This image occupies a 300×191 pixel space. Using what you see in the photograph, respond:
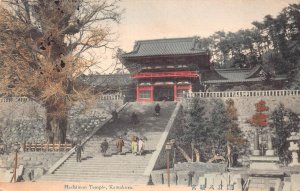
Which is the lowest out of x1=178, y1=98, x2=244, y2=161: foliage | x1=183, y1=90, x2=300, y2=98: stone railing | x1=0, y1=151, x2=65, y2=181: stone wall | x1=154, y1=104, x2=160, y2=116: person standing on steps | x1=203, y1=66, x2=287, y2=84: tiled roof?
x1=0, y1=151, x2=65, y2=181: stone wall

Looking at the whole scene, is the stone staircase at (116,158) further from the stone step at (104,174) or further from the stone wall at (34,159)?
the stone wall at (34,159)

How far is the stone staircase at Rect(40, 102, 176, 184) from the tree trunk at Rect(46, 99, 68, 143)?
0.95 m

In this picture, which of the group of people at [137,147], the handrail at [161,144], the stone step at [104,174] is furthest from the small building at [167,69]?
the stone step at [104,174]

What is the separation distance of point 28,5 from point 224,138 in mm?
8307

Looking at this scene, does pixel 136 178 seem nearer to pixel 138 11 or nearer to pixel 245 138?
pixel 138 11

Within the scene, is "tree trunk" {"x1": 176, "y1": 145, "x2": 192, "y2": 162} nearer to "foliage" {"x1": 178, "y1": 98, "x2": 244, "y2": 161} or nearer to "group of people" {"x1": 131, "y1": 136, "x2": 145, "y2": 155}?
"foliage" {"x1": 178, "y1": 98, "x2": 244, "y2": 161}

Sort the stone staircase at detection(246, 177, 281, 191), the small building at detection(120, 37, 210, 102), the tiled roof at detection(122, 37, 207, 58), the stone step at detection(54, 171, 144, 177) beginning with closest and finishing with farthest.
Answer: the stone staircase at detection(246, 177, 281, 191) < the stone step at detection(54, 171, 144, 177) < the small building at detection(120, 37, 210, 102) < the tiled roof at detection(122, 37, 207, 58)

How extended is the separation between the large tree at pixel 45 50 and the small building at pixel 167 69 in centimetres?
664

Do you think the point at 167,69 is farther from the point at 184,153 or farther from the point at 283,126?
the point at 283,126

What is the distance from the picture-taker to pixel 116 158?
11.7 m

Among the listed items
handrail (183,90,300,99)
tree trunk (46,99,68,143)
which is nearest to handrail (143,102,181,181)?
handrail (183,90,300,99)

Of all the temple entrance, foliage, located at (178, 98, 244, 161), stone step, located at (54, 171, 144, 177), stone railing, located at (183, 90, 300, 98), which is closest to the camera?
stone step, located at (54, 171, 144, 177)

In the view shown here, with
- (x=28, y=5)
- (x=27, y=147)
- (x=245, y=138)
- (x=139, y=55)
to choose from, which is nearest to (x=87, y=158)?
(x=27, y=147)

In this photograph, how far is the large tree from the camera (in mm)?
11898
